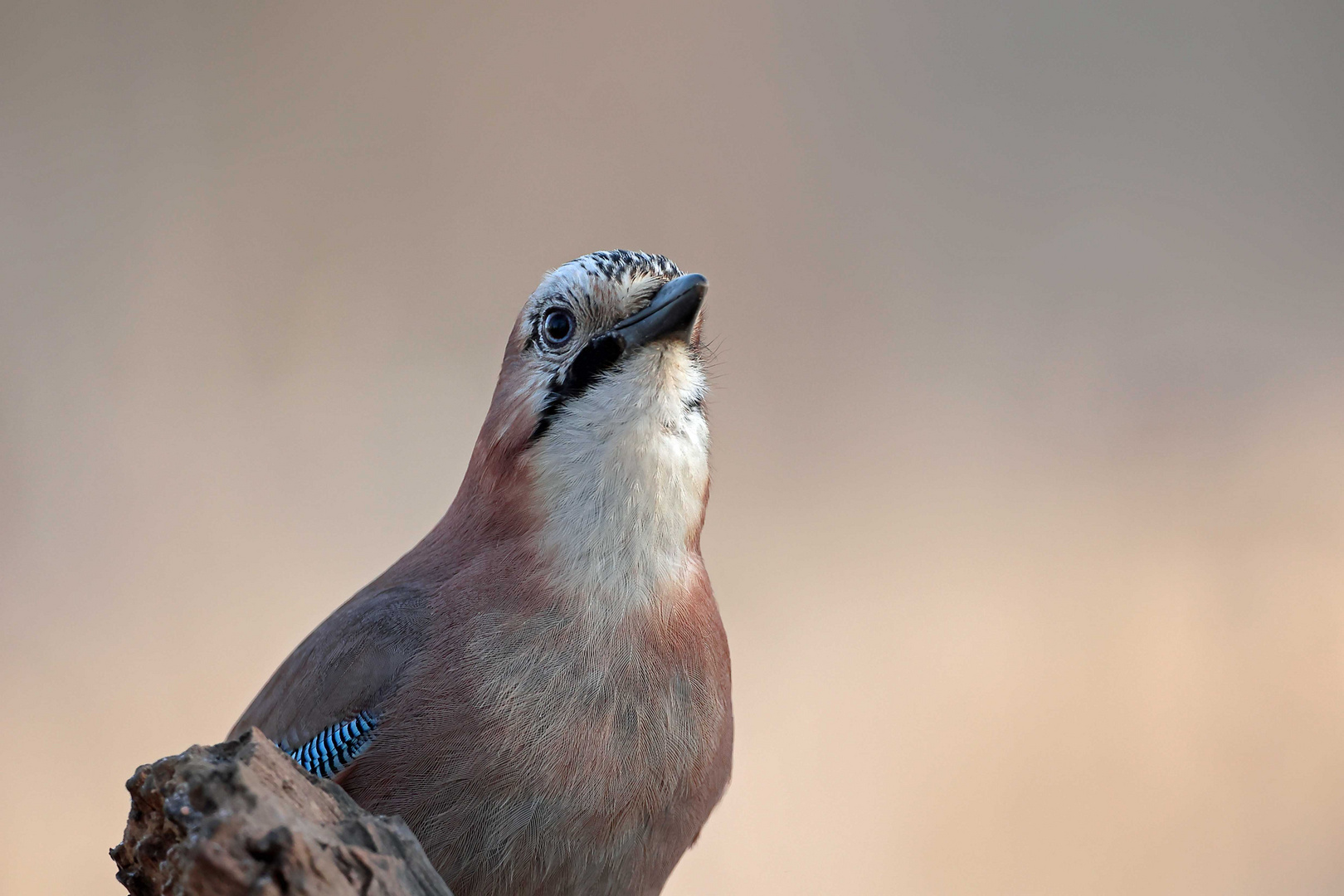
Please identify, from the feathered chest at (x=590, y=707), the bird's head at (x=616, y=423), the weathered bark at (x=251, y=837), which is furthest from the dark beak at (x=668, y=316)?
the weathered bark at (x=251, y=837)

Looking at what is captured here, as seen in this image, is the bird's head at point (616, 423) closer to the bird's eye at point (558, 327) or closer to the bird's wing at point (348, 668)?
the bird's eye at point (558, 327)

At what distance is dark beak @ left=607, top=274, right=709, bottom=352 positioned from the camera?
186 cm

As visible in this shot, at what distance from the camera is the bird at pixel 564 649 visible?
1771 millimetres

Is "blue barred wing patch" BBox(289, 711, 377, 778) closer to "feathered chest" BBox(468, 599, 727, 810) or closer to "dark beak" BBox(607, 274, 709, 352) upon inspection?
"feathered chest" BBox(468, 599, 727, 810)

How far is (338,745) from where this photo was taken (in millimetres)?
1900

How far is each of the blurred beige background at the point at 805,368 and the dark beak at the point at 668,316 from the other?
9.14ft

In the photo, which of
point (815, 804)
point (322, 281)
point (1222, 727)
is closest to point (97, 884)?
point (322, 281)

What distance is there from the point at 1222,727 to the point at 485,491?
13.5 feet

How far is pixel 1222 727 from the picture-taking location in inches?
187

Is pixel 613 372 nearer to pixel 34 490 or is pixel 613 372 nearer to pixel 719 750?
pixel 719 750

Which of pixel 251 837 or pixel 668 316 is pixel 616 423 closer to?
pixel 668 316

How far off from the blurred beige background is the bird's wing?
8.58ft

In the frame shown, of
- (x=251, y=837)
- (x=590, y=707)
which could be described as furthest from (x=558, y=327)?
(x=251, y=837)

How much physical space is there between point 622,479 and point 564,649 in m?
0.33
